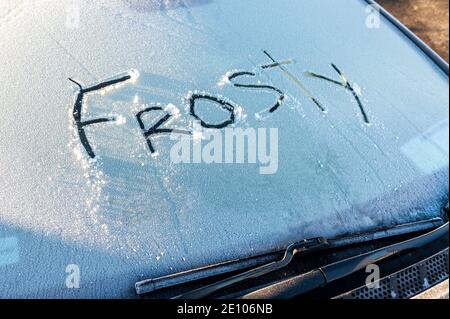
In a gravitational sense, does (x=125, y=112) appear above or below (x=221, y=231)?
above

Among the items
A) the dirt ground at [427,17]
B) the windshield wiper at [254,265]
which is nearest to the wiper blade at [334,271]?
the windshield wiper at [254,265]

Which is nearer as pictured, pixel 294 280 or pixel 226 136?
pixel 294 280

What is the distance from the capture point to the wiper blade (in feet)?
4.08

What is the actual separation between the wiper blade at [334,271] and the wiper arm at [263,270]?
5 centimetres

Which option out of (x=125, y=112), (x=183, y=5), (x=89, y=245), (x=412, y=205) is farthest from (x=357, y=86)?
(x=89, y=245)

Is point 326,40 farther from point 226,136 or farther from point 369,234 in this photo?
point 369,234

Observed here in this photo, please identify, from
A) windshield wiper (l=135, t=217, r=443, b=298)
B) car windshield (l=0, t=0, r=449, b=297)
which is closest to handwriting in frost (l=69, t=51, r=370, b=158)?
car windshield (l=0, t=0, r=449, b=297)

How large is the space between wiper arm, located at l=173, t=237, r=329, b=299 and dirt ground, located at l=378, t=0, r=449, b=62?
134 inches

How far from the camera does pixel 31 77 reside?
143cm

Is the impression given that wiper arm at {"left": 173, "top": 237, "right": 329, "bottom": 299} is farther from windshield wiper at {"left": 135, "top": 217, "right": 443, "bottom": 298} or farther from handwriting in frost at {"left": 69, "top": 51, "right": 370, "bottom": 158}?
handwriting in frost at {"left": 69, "top": 51, "right": 370, "bottom": 158}

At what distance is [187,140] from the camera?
1.41 m

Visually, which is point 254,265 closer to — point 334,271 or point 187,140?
point 334,271

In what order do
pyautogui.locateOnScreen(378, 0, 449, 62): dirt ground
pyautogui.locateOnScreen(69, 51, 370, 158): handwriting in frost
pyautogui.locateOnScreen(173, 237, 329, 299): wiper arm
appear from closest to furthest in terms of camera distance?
pyautogui.locateOnScreen(173, 237, 329, 299): wiper arm
pyautogui.locateOnScreen(69, 51, 370, 158): handwriting in frost
pyautogui.locateOnScreen(378, 0, 449, 62): dirt ground

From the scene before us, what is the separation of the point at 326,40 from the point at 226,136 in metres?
0.68
